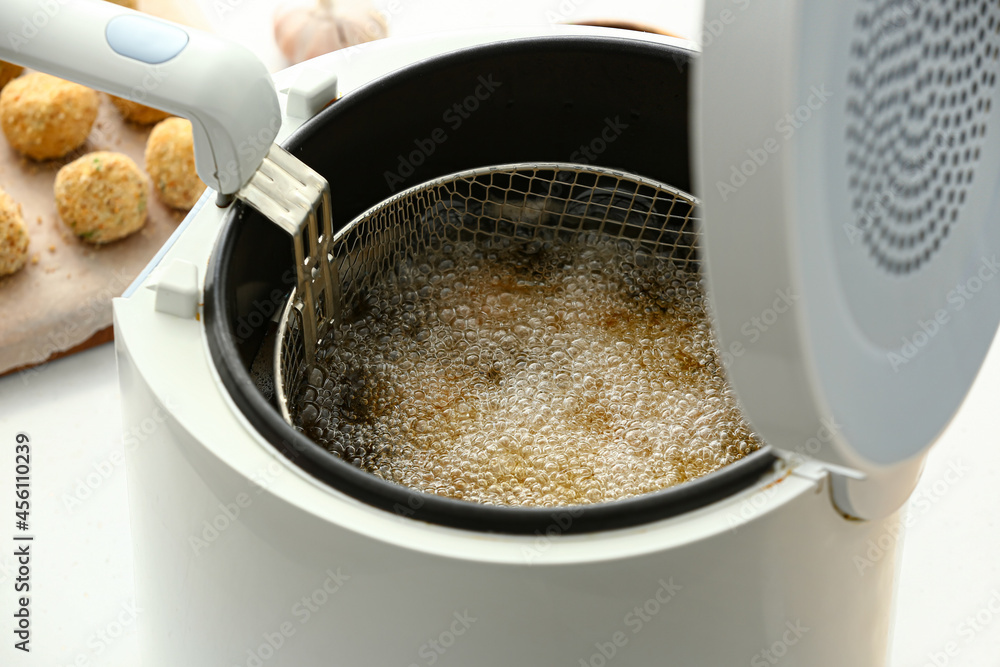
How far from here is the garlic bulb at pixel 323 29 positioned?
1.69 m

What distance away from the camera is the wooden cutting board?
4.58ft

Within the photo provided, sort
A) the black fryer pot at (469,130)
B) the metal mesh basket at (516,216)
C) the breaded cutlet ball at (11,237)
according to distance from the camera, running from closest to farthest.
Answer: the black fryer pot at (469,130) → the metal mesh basket at (516,216) → the breaded cutlet ball at (11,237)

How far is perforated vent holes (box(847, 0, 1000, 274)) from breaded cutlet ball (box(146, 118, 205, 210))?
1.18 meters

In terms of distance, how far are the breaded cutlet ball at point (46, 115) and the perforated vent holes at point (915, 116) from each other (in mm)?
1368

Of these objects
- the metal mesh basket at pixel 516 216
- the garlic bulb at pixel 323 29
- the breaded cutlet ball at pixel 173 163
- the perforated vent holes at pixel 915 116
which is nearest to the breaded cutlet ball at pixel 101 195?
the breaded cutlet ball at pixel 173 163

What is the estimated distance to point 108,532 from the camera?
1.27 metres

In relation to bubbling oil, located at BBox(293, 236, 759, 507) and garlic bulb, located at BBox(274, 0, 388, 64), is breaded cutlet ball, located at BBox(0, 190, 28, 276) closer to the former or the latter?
garlic bulb, located at BBox(274, 0, 388, 64)

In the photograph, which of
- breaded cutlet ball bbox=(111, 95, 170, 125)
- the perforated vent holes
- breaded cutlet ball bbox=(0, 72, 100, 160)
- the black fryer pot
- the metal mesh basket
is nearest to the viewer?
the perforated vent holes

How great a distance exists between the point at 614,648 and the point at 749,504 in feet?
0.40

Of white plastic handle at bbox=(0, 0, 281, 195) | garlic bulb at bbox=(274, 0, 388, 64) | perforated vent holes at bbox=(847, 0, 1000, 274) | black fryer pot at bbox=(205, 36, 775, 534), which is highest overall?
perforated vent holes at bbox=(847, 0, 1000, 274)

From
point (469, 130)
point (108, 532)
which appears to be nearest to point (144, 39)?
point (469, 130)

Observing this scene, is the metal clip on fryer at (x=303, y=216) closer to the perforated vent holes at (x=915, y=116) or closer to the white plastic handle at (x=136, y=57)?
the white plastic handle at (x=136, y=57)

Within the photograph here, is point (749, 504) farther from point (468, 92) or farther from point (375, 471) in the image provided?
point (468, 92)

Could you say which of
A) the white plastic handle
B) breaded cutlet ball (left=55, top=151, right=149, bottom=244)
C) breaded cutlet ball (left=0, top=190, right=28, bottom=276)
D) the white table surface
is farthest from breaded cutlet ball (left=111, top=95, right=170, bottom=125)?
the white plastic handle
